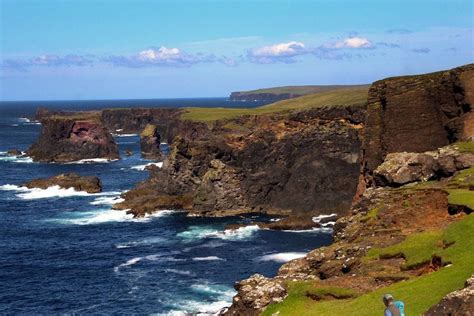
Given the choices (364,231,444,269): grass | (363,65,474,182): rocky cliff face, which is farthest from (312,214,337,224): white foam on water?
(364,231,444,269): grass

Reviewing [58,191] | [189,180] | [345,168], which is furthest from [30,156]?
[345,168]

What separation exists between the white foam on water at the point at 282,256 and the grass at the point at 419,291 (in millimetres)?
34470

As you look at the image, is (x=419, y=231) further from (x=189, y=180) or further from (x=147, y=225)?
(x=189, y=180)

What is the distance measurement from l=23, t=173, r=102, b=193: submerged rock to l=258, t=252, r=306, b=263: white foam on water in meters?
59.8

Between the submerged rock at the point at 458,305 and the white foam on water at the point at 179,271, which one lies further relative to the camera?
the white foam on water at the point at 179,271

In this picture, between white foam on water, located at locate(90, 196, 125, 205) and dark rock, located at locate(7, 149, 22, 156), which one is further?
dark rock, located at locate(7, 149, 22, 156)

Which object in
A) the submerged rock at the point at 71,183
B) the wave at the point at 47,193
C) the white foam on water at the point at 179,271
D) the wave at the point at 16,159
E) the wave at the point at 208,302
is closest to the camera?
the wave at the point at 208,302

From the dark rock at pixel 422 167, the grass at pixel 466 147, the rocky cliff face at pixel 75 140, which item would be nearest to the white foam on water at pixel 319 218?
the grass at pixel 466 147

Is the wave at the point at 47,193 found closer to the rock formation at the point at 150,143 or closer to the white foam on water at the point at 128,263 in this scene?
the white foam on water at the point at 128,263

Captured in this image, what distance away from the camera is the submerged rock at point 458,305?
59.0 ft

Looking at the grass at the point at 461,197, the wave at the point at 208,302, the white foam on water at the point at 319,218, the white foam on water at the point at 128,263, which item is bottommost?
the white foam on water at the point at 319,218

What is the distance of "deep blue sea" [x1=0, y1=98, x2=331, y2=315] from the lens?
5425 cm

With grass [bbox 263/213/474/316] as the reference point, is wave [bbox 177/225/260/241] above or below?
below

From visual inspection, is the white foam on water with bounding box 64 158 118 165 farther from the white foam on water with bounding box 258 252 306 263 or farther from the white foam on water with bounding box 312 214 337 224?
the white foam on water with bounding box 258 252 306 263
